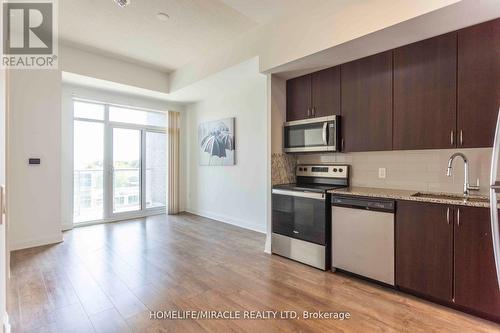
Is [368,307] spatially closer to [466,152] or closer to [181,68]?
[466,152]

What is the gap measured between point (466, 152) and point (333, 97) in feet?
4.68

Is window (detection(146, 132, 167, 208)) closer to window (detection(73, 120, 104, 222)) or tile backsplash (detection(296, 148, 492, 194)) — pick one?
window (detection(73, 120, 104, 222))

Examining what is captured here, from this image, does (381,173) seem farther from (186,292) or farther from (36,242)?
(36,242)

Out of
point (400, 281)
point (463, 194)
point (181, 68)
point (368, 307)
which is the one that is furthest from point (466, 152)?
point (181, 68)

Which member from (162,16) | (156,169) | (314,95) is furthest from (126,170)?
(314,95)

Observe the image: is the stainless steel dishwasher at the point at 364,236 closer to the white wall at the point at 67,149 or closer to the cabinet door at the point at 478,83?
the cabinet door at the point at 478,83

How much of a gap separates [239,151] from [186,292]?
9.69ft

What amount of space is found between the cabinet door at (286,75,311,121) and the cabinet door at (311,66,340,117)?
90mm

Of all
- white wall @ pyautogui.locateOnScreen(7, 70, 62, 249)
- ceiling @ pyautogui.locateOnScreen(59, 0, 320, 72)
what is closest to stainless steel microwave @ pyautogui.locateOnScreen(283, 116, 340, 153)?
ceiling @ pyautogui.locateOnScreen(59, 0, 320, 72)

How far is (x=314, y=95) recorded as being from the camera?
3352mm

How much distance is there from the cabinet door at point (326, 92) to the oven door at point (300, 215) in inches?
41.1

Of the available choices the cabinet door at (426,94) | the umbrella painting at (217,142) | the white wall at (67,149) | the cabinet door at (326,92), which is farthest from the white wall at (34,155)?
the cabinet door at (426,94)

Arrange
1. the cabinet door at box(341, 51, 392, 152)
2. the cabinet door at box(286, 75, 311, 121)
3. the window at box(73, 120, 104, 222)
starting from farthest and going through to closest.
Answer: the window at box(73, 120, 104, 222), the cabinet door at box(286, 75, 311, 121), the cabinet door at box(341, 51, 392, 152)

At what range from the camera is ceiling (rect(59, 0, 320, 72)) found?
9.75 ft
